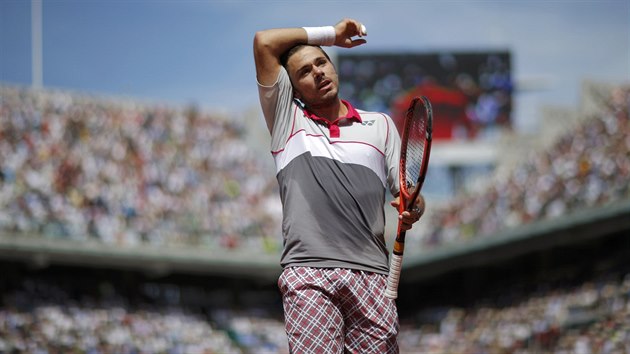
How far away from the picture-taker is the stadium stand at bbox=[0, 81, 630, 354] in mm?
20391

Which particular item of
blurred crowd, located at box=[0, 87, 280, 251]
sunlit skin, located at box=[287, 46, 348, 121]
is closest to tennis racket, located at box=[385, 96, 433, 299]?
sunlit skin, located at box=[287, 46, 348, 121]

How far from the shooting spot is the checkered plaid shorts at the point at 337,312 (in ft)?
13.8

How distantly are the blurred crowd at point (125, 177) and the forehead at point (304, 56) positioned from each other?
19249 millimetres

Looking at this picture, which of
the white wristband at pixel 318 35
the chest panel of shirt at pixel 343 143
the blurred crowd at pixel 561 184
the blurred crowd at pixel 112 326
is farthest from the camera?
the blurred crowd at pixel 112 326

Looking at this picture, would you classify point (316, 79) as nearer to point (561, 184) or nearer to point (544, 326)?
point (544, 326)

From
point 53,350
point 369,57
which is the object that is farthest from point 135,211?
point 369,57

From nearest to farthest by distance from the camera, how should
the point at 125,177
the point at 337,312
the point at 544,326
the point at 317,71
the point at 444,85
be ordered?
the point at 337,312, the point at 317,71, the point at 544,326, the point at 125,177, the point at 444,85

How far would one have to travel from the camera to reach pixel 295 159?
4.47m

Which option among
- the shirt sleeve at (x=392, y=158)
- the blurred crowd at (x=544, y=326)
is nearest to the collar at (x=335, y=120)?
the shirt sleeve at (x=392, y=158)

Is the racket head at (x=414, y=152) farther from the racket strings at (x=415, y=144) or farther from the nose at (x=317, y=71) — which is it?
the nose at (x=317, y=71)

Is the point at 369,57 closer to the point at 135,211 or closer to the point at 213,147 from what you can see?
the point at 213,147

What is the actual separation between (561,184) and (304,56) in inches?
694

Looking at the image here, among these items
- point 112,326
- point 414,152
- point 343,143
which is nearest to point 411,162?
point 414,152

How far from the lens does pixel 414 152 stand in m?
4.60
